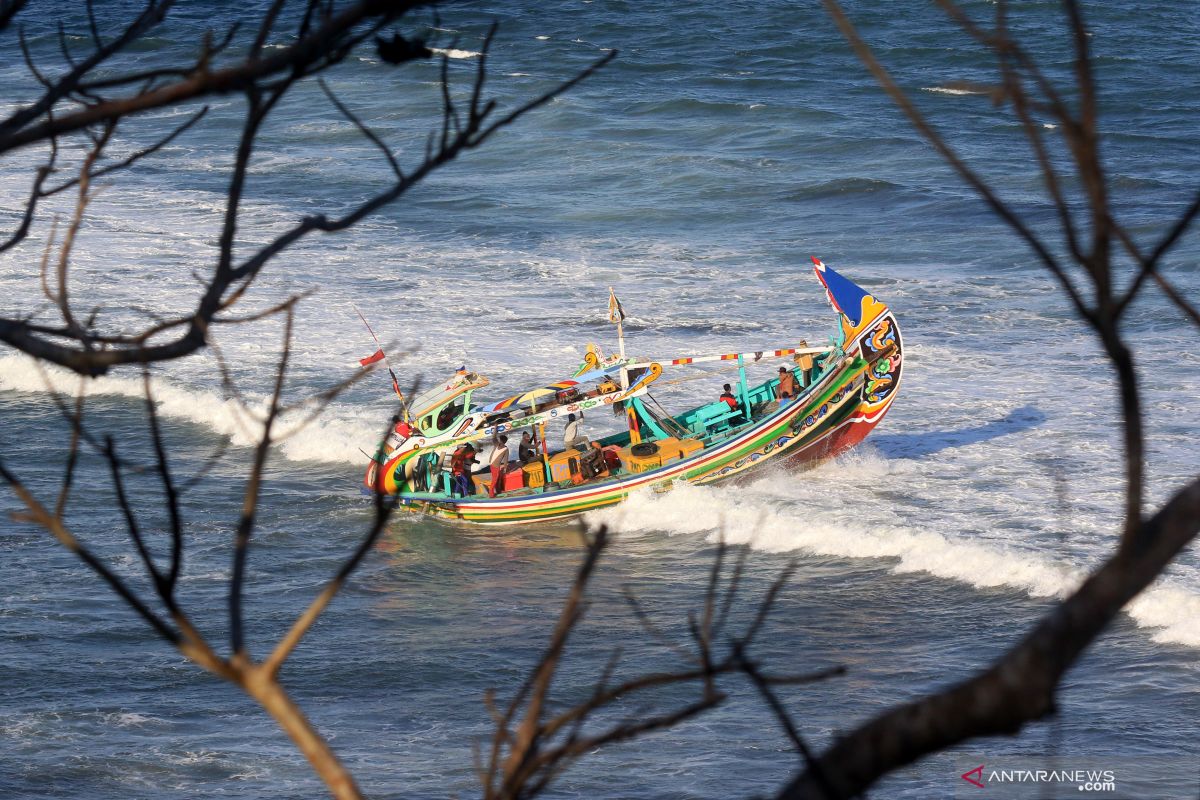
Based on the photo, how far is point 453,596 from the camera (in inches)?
638

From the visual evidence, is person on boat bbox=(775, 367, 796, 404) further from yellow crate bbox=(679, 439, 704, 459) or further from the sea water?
yellow crate bbox=(679, 439, 704, 459)

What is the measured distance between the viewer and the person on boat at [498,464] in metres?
18.5

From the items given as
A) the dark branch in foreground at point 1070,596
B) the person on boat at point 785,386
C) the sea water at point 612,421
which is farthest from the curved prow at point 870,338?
the dark branch in foreground at point 1070,596

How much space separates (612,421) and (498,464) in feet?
14.2

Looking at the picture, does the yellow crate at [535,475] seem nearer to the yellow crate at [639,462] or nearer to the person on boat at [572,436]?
the person on boat at [572,436]

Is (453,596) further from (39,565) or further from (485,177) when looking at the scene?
(485,177)

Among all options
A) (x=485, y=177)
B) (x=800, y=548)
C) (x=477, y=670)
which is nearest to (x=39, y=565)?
(x=477, y=670)

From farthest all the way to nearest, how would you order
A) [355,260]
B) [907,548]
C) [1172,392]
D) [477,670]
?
[355,260] → [1172,392] → [907,548] → [477,670]

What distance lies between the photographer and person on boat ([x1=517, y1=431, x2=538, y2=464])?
18.8m

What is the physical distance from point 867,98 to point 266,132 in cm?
1775

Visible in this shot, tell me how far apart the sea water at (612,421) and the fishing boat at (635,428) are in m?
0.42

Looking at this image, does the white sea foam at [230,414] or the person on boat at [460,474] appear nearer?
the person on boat at [460,474]

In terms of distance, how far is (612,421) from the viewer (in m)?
22.7

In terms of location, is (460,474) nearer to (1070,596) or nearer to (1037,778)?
(1037,778)
